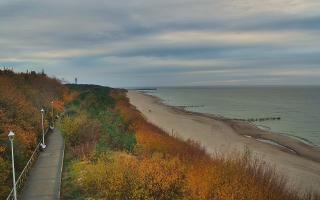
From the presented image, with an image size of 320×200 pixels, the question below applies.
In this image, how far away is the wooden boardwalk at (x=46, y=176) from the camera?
77.6ft

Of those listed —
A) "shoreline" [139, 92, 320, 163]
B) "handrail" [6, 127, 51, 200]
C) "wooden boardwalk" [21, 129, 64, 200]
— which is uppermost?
"handrail" [6, 127, 51, 200]

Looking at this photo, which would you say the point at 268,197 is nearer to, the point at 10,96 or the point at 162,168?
the point at 162,168

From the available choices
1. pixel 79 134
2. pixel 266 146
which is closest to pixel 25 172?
pixel 79 134

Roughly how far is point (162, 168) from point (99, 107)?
1759 inches

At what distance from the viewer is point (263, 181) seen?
19422mm

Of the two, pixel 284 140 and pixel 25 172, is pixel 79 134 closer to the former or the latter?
pixel 25 172

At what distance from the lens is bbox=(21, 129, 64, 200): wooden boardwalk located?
23.7 m

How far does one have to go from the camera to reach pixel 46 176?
27.5 metres

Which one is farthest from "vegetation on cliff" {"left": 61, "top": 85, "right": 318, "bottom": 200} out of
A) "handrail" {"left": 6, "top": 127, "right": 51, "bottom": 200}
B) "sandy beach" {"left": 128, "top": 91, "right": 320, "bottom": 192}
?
"sandy beach" {"left": 128, "top": 91, "right": 320, "bottom": 192}

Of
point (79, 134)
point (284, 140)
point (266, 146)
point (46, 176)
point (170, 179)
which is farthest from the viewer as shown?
point (284, 140)

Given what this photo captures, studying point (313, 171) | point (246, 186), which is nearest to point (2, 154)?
point (246, 186)

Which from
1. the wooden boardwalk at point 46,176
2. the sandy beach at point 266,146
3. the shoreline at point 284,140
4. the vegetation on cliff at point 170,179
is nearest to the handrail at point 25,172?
the wooden boardwalk at point 46,176

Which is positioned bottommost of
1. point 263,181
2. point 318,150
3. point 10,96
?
point 318,150

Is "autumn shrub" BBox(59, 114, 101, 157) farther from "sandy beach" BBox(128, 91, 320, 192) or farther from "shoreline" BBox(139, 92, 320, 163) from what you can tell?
"shoreline" BBox(139, 92, 320, 163)
